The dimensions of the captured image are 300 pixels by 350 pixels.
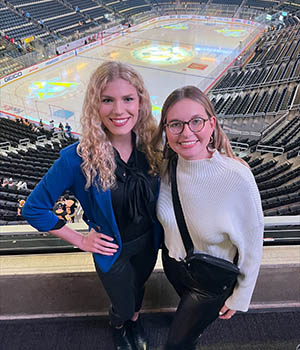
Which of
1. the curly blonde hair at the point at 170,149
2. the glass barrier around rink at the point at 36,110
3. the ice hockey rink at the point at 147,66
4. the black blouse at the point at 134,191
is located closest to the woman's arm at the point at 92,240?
the black blouse at the point at 134,191

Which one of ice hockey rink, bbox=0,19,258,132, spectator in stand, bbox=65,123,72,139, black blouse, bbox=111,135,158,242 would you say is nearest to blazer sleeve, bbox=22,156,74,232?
black blouse, bbox=111,135,158,242

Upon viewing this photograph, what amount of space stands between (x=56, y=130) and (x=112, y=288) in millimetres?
9938

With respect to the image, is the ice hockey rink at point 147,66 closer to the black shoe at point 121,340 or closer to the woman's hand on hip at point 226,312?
→ the black shoe at point 121,340

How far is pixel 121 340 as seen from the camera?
6.08ft

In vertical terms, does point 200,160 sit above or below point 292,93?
above

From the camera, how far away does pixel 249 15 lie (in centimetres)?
2708

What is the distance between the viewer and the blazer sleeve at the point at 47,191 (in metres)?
1.29

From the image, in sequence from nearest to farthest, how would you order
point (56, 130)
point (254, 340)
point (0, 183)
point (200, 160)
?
point (200, 160) < point (254, 340) < point (0, 183) < point (56, 130)

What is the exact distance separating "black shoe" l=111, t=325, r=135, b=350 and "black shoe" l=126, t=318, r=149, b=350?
0.11 ft

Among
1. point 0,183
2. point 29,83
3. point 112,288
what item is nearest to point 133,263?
point 112,288

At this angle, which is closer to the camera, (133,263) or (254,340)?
(133,263)

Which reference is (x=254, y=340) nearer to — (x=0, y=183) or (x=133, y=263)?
(x=133, y=263)

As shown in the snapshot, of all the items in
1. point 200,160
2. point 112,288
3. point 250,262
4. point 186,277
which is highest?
point 200,160

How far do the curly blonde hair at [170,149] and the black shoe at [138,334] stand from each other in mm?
1058
